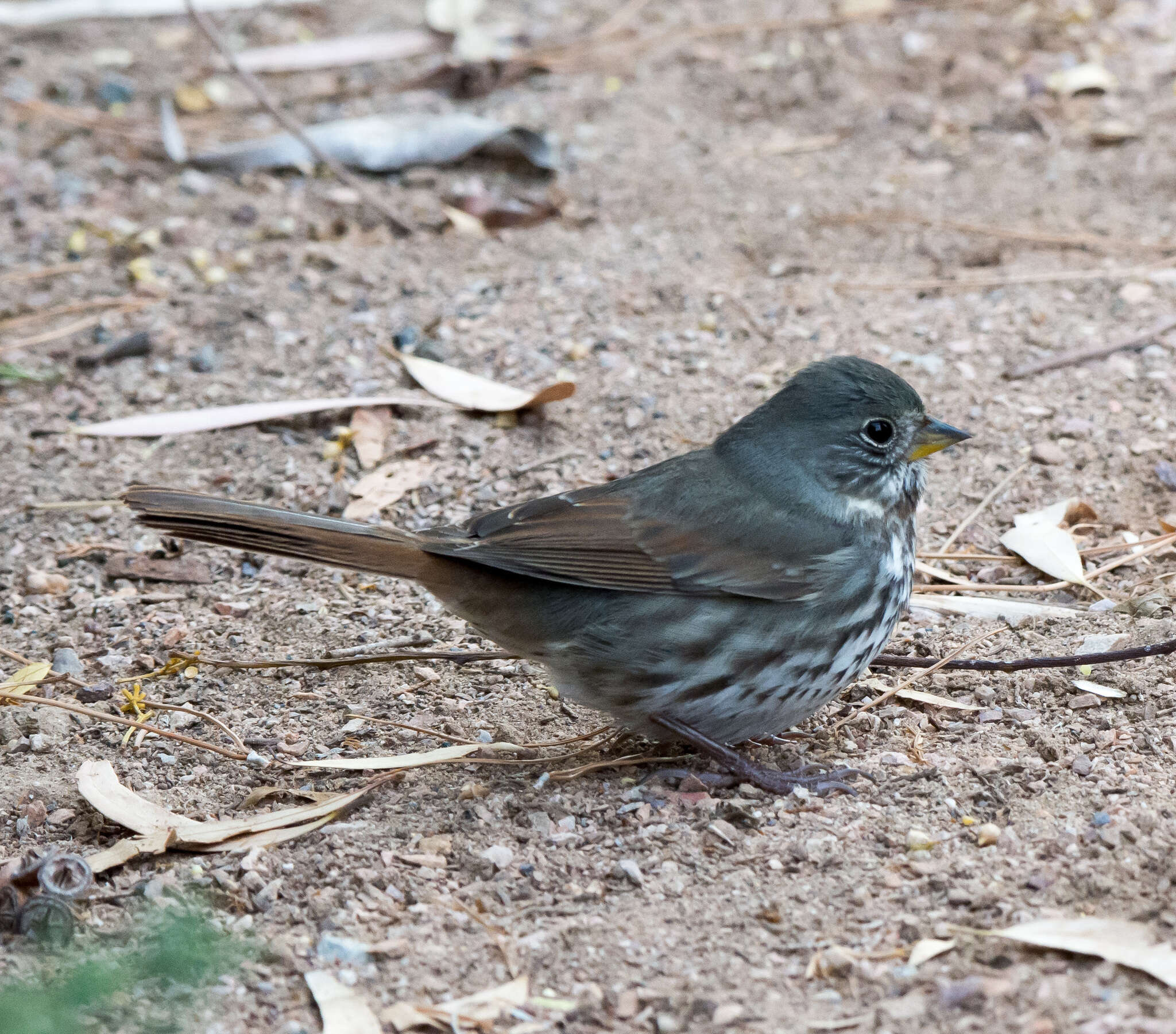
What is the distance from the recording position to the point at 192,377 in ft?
16.8

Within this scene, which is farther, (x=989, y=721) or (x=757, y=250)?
(x=757, y=250)

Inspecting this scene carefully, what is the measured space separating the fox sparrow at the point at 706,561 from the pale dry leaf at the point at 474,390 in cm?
113

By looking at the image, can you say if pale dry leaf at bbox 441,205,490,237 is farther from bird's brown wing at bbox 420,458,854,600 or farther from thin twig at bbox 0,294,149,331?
bird's brown wing at bbox 420,458,854,600

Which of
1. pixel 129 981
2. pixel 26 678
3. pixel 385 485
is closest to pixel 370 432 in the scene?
pixel 385 485

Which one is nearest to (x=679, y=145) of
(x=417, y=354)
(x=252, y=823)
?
(x=417, y=354)

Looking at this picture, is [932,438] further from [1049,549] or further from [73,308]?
[73,308]

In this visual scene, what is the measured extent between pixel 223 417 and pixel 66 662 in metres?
1.30

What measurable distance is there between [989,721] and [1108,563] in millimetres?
854

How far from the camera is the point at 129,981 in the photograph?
2.25m

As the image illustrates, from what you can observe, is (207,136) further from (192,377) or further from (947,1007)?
(947,1007)

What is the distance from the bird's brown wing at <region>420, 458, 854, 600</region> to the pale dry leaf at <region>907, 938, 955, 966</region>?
3.14 feet

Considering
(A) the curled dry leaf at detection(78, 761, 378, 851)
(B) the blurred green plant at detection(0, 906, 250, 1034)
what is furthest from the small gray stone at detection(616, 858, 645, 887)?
(B) the blurred green plant at detection(0, 906, 250, 1034)

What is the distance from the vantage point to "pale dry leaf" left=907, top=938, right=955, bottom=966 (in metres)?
2.60

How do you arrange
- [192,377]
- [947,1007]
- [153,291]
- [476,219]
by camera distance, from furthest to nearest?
[476,219] < [153,291] < [192,377] < [947,1007]
